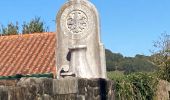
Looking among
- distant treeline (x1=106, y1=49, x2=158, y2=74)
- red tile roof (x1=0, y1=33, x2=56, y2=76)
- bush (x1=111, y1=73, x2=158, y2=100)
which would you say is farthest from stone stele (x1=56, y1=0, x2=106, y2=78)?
distant treeline (x1=106, y1=49, x2=158, y2=74)

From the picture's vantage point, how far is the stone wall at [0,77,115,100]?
5.20 metres

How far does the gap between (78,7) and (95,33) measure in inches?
37.7

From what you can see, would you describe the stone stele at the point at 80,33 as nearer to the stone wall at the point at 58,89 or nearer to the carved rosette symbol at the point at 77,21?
the carved rosette symbol at the point at 77,21

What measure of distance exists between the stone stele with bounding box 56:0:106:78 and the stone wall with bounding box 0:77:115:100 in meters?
4.70

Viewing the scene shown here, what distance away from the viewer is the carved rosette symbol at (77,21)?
1315 centimetres

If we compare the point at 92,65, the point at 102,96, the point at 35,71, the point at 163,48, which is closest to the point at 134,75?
the point at 92,65

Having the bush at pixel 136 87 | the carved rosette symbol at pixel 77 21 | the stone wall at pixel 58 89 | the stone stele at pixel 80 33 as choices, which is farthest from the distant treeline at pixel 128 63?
the stone wall at pixel 58 89

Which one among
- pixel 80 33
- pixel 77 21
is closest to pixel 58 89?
pixel 77 21

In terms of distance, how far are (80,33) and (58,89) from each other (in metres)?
7.08

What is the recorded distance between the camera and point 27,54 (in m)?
17.7

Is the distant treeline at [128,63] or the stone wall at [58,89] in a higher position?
the distant treeline at [128,63]

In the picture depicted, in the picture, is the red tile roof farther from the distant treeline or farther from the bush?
the distant treeline

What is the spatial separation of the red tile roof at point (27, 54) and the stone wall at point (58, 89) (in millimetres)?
7430

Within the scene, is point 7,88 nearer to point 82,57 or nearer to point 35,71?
point 82,57
